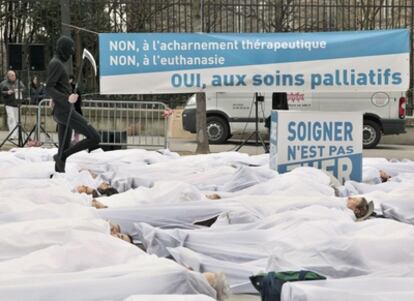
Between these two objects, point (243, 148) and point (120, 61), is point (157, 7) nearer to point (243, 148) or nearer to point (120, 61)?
point (243, 148)

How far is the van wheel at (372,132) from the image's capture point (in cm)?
1600

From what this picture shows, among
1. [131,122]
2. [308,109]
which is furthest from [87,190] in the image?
[308,109]

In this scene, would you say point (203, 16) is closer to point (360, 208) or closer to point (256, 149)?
point (256, 149)

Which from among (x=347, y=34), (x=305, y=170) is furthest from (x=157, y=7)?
Answer: (x=305, y=170)

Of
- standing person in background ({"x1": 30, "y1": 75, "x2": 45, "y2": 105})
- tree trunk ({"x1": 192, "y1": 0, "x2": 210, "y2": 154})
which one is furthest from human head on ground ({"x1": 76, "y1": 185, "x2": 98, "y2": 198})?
standing person in background ({"x1": 30, "y1": 75, "x2": 45, "y2": 105})

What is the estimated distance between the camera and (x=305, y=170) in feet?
23.2

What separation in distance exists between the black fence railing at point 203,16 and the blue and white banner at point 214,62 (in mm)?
6186

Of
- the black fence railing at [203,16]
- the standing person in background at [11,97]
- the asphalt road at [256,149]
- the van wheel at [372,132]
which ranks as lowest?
the asphalt road at [256,149]

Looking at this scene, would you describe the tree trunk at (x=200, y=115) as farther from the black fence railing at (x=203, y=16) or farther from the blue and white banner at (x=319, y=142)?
the blue and white banner at (x=319, y=142)

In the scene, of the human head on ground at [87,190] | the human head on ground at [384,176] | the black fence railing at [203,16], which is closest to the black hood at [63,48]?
the human head on ground at [87,190]

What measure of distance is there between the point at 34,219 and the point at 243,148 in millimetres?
11015

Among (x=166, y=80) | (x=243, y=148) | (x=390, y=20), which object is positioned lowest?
(x=243, y=148)

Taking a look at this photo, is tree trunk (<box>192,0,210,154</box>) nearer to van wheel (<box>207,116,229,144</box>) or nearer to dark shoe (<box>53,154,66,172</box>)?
van wheel (<box>207,116,229,144</box>)

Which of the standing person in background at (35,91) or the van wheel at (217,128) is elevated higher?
the standing person in background at (35,91)
